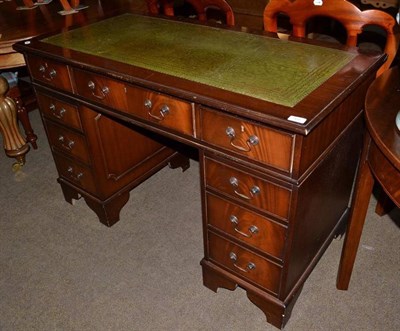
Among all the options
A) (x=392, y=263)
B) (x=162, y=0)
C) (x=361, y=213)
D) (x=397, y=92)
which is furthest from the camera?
(x=162, y=0)

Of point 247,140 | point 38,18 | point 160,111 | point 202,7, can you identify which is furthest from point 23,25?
point 247,140

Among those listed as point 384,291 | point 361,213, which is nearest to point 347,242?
point 361,213

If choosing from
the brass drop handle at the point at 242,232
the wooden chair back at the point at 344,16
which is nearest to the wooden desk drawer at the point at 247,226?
the brass drop handle at the point at 242,232

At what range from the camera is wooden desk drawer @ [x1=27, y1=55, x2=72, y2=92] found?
67.0 inches

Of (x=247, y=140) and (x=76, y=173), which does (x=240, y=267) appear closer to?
(x=247, y=140)

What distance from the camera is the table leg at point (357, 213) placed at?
1.37 metres

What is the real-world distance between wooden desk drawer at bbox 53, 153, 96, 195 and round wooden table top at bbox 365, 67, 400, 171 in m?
1.31

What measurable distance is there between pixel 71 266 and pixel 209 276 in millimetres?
671

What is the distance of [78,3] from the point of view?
7.84ft

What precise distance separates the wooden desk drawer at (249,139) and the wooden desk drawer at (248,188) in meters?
0.08

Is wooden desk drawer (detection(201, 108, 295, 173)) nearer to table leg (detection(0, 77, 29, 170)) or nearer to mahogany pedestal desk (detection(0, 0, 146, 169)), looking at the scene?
mahogany pedestal desk (detection(0, 0, 146, 169))

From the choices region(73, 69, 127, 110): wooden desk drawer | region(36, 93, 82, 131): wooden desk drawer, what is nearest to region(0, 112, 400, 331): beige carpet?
region(36, 93, 82, 131): wooden desk drawer

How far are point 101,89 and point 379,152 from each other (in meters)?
1.01

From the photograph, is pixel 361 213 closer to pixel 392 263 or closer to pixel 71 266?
pixel 392 263
